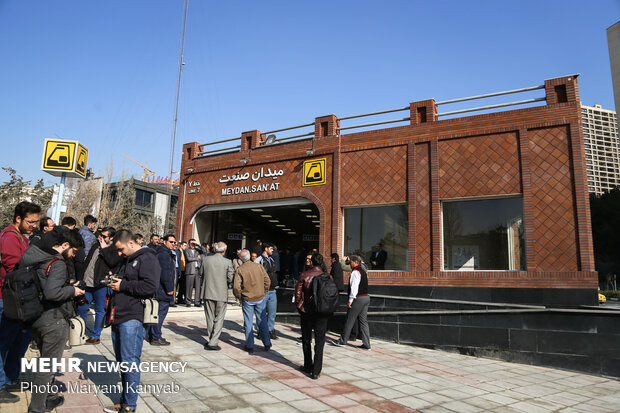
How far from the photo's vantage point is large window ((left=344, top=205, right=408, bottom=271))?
12828 mm

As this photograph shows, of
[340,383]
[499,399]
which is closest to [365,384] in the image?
[340,383]

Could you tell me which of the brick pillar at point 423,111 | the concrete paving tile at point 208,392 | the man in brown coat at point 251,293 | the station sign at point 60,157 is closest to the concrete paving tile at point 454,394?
the concrete paving tile at point 208,392

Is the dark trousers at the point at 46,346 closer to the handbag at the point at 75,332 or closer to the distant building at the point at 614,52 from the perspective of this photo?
the handbag at the point at 75,332

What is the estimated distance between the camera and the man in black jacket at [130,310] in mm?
4016

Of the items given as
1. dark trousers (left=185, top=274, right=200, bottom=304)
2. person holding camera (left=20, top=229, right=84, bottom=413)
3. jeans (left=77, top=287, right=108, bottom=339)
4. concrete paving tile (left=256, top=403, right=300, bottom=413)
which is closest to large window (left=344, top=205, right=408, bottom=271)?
dark trousers (left=185, top=274, right=200, bottom=304)

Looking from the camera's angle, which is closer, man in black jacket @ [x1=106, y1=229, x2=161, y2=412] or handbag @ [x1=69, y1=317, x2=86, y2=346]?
man in black jacket @ [x1=106, y1=229, x2=161, y2=412]

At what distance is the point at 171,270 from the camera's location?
25.0 feet

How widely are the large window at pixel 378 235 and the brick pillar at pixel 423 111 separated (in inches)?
114

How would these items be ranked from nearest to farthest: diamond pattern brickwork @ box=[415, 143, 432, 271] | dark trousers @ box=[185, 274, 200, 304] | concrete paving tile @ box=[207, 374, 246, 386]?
concrete paving tile @ box=[207, 374, 246, 386], diamond pattern brickwork @ box=[415, 143, 432, 271], dark trousers @ box=[185, 274, 200, 304]

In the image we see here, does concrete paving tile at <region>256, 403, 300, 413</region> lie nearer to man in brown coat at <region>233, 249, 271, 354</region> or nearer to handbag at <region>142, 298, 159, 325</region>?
handbag at <region>142, 298, 159, 325</region>

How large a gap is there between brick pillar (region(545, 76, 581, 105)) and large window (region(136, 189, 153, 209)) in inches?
1659

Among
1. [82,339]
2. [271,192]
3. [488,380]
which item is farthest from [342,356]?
[271,192]

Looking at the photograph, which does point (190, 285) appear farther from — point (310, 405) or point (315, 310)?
point (310, 405)

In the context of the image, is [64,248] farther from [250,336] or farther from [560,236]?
[560,236]
